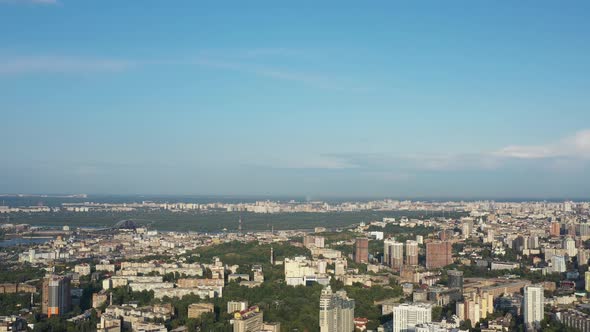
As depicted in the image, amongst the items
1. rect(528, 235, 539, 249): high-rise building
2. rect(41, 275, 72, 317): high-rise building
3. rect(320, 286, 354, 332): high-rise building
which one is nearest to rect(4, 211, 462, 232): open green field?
rect(528, 235, 539, 249): high-rise building

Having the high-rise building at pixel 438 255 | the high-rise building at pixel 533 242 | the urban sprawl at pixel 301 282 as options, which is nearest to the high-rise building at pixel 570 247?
the urban sprawl at pixel 301 282

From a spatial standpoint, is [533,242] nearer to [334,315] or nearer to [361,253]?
[361,253]

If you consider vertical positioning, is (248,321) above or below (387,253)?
below

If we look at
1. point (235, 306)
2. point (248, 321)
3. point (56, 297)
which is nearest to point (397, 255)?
point (235, 306)

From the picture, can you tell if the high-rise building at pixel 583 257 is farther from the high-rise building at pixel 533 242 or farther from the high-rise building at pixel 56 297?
the high-rise building at pixel 56 297

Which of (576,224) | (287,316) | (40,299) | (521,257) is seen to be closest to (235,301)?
(287,316)

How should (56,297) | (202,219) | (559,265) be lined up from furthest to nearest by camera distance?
(202,219) < (559,265) < (56,297)

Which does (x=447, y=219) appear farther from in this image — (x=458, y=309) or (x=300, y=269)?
(x=458, y=309)
